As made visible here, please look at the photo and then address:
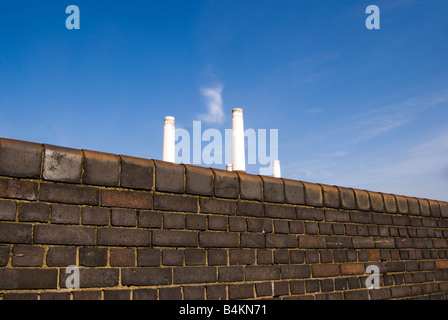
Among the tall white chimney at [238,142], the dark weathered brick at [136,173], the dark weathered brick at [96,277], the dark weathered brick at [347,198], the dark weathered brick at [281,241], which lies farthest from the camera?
the tall white chimney at [238,142]

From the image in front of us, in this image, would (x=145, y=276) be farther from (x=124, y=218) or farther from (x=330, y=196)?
(x=330, y=196)

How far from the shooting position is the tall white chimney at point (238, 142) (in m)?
15.5

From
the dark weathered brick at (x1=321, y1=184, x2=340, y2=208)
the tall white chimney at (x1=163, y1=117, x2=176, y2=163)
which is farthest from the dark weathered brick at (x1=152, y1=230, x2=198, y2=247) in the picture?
the tall white chimney at (x1=163, y1=117, x2=176, y2=163)

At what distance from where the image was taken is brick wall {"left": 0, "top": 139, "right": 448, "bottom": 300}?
285cm

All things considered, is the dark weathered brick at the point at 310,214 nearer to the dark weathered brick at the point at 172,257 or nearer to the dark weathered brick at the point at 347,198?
the dark weathered brick at the point at 347,198

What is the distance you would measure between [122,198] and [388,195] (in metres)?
3.94

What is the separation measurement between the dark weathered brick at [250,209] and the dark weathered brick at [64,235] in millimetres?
1455

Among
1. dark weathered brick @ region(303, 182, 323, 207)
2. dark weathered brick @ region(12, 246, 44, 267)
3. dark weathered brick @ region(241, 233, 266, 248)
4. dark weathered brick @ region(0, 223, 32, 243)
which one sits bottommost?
dark weathered brick @ region(12, 246, 44, 267)

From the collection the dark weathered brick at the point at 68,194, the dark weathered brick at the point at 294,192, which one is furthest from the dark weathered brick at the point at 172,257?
the dark weathered brick at the point at 294,192

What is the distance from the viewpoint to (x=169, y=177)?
11.7ft

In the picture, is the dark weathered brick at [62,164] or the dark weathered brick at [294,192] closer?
the dark weathered brick at [62,164]

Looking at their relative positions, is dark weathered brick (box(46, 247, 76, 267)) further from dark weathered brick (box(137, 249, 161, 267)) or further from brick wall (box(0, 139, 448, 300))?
dark weathered brick (box(137, 249, 161, 267))

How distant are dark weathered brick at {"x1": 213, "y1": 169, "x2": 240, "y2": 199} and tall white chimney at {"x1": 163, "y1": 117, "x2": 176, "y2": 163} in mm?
12756

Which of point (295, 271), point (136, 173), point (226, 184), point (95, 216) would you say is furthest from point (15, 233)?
point (295, 271)
